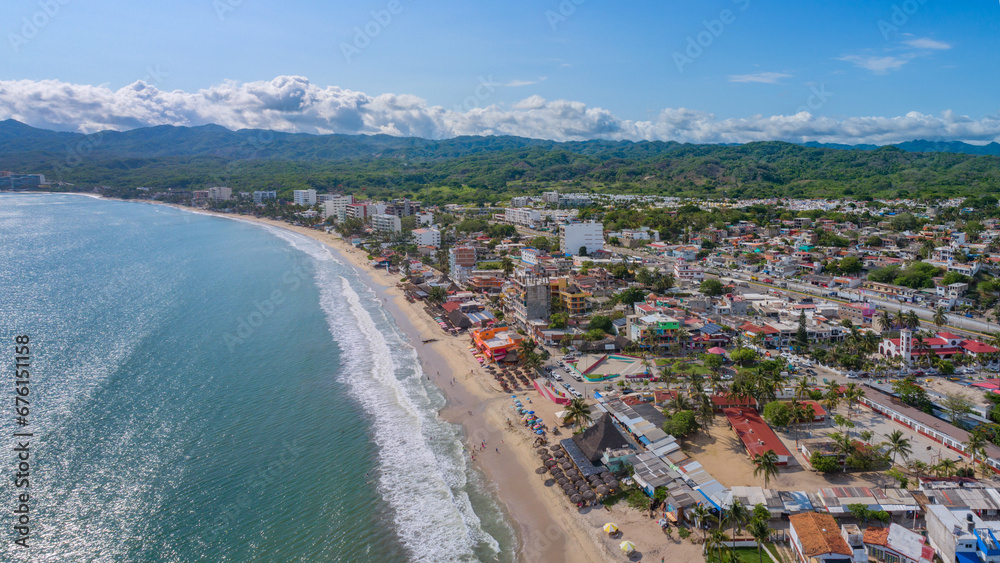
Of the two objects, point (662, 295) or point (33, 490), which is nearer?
point (33, 490)

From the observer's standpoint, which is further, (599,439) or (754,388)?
(754,388)

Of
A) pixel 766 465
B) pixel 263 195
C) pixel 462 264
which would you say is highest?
pixel 263 195

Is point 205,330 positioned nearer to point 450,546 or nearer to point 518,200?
point 450,546

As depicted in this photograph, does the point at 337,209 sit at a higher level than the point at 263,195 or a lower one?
lower

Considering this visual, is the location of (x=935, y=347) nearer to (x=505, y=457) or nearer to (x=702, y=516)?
(x=702, y=516)

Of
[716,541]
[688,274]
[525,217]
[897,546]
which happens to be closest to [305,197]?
[525,217]

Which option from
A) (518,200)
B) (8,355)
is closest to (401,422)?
(8,355)

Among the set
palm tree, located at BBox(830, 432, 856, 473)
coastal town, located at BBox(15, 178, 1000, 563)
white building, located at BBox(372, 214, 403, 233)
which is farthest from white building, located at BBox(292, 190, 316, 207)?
palm tree, located at BBox(830, 432, 856, 473)
